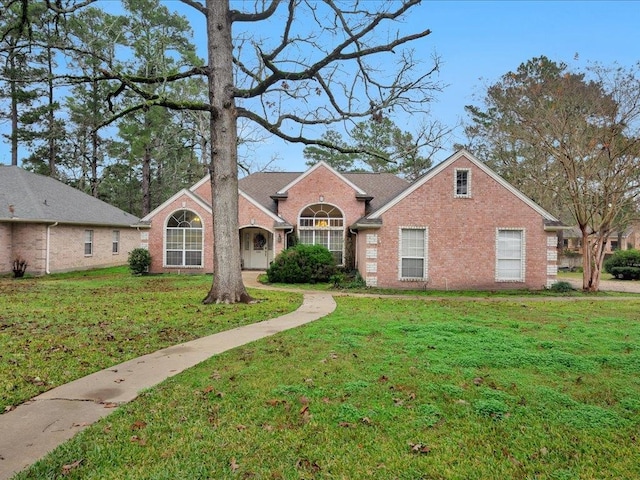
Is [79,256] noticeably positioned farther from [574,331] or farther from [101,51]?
[574,331]

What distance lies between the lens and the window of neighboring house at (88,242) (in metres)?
24.0

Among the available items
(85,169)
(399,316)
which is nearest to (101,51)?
(399,316)

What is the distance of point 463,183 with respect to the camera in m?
16.7

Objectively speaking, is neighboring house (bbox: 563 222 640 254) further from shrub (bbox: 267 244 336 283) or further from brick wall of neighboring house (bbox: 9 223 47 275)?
brick wall of neighboring house (bbox: 9 223 47 275)

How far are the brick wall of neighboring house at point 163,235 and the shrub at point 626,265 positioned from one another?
24549 millimetres

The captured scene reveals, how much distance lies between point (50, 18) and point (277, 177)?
53.8ft

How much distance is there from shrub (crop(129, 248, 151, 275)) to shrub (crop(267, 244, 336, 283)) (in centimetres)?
720

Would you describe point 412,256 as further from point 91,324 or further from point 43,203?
point 43,203

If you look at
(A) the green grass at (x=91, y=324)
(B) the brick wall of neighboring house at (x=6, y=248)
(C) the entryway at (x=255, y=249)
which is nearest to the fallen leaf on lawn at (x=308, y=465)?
(A) the green grass at (x=91, y=324)

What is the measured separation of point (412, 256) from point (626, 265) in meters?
17.2

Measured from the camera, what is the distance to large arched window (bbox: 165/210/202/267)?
21641mm

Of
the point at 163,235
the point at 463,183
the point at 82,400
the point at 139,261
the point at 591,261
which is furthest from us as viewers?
the point at 163,235

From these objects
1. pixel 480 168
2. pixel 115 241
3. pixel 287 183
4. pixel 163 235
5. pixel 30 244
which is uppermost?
pixel 287 183

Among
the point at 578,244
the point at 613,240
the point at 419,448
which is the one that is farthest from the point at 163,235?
the point at 613,240
